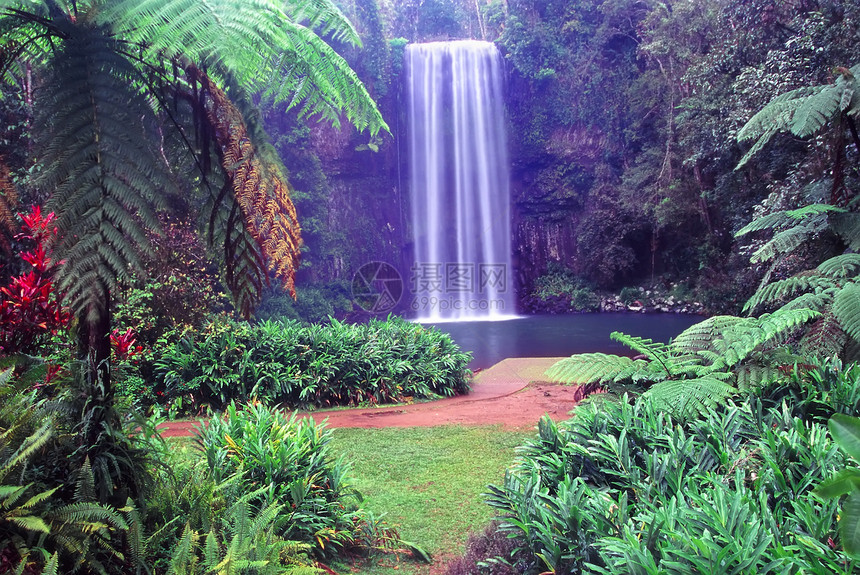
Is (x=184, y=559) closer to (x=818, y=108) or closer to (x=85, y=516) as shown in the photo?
(x=85, y=516)

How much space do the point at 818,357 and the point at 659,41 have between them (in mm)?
15082

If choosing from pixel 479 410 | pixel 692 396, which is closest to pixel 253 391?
pixel 479 410

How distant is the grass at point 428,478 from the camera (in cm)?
336

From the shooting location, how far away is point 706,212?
18.5 m

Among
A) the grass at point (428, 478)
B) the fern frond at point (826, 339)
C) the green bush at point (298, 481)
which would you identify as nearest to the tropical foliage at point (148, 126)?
the green bush at point (298, 481)

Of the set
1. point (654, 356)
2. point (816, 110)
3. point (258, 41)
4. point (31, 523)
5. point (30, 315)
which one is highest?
point (816, 110)

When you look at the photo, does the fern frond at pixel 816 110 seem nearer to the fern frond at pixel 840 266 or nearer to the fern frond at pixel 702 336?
the fern frond at pixel 840 266

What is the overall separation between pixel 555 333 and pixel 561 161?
10.2 m

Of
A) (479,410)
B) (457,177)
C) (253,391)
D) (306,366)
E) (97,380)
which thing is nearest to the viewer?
(97,380)

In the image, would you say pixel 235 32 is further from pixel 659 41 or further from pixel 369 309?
pixel 369 309

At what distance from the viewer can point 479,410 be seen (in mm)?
6781

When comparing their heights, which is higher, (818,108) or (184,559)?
(818,108)

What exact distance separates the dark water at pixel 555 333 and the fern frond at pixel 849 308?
8.13 m

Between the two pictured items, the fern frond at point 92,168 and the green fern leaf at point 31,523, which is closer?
the green fern leaf at point 31,523
